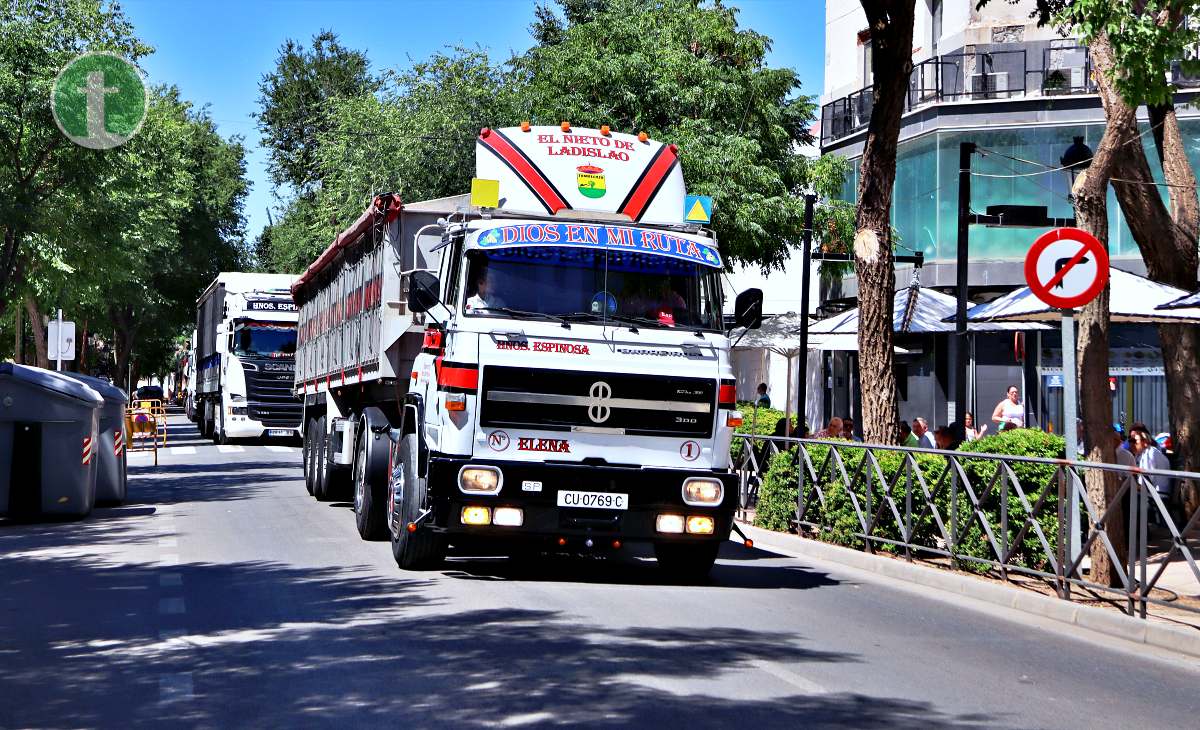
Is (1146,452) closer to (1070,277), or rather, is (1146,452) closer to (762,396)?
(1070,277)

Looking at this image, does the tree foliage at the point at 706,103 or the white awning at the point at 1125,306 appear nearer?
the white awning at the point at 1125,306

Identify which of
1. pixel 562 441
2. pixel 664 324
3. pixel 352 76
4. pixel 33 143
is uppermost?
pixel 352 76

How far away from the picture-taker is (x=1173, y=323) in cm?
1593

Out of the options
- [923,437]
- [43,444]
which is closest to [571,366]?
[923,437]

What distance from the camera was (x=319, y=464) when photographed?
65.3 ft

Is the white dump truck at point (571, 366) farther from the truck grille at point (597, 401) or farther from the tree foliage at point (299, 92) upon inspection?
the tree foliage at point (299, 92)

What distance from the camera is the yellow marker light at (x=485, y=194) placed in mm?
11938

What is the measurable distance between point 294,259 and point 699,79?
32113mm

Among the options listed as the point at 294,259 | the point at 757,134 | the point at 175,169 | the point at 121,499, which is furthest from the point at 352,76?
the point at 121,499

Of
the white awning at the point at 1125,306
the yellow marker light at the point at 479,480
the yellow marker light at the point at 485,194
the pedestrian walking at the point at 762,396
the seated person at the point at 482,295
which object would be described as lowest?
the yellow marker light at the point at 479,480

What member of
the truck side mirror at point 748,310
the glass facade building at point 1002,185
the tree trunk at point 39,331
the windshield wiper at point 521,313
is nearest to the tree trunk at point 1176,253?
the truck side mirror at point 748,310

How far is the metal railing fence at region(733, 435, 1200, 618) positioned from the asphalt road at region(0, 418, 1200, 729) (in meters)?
0.79

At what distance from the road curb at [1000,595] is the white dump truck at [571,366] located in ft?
6.79

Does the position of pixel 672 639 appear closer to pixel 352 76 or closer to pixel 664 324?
pixel 664 324
